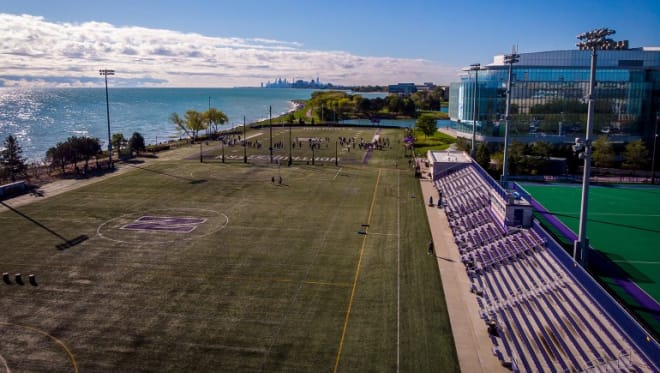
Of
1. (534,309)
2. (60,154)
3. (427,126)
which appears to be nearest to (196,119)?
(60,154)

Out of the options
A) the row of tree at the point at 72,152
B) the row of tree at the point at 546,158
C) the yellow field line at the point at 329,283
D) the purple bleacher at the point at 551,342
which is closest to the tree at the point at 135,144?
the row of tree at the point at 72,152

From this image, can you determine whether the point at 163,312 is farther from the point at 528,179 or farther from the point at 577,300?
the point at 528,179

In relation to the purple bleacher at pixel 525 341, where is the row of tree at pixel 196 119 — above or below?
above

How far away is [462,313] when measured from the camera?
85.9 ft

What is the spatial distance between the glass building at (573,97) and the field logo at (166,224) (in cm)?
5724

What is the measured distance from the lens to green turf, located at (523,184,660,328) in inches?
1280

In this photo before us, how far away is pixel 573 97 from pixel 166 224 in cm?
6959

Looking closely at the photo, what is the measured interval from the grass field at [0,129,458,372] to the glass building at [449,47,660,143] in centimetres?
4057

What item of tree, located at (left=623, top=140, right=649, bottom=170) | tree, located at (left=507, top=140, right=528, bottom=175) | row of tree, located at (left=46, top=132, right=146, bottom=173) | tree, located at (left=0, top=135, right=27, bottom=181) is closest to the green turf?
tree, located at (left=507, top=140, right=528, bottom=175)

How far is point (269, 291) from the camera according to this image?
28.7m

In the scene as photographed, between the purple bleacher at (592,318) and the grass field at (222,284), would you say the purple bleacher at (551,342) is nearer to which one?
the purple bleacher at (592,318)

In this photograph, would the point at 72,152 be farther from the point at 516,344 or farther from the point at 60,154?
the point at 516,344

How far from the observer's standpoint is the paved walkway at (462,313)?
71.3 ft

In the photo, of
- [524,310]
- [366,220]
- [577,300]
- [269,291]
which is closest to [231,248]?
[269,291]
